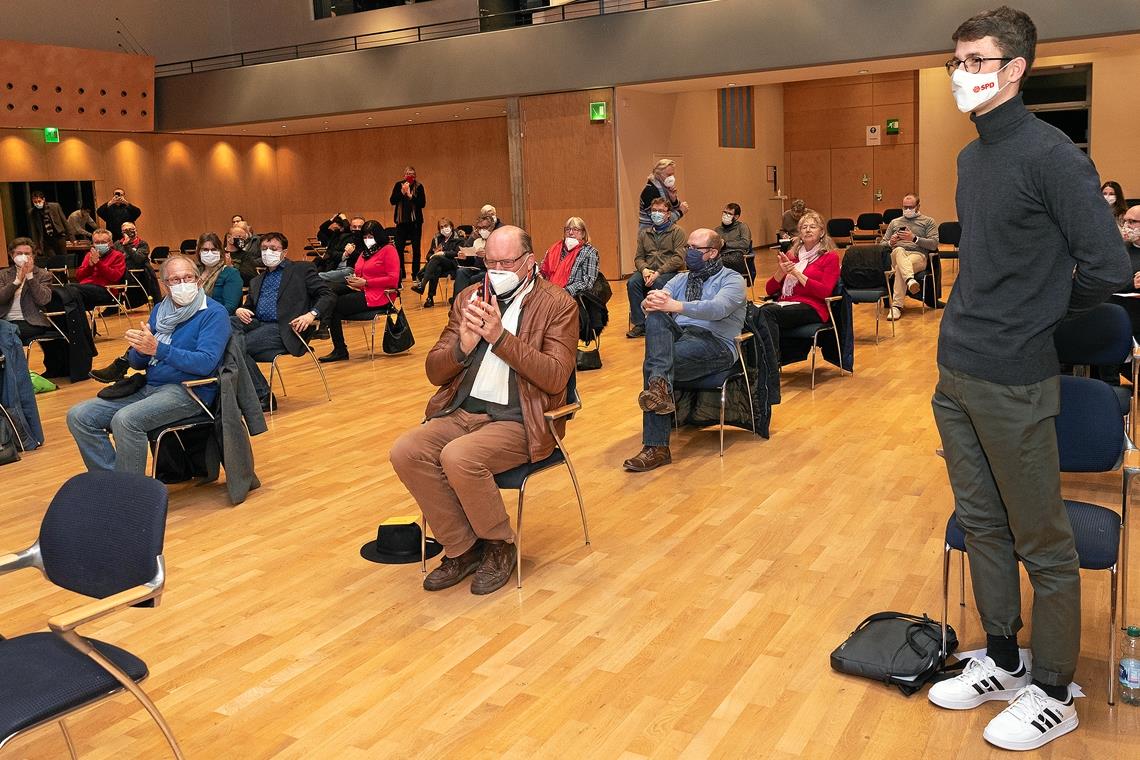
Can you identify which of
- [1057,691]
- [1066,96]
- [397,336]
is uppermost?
[1066,96]

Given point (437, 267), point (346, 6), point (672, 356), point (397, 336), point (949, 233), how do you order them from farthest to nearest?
point (346, 6) < point (437, 267) < point (949, 233) < point (397, 336) < point (672, 356)

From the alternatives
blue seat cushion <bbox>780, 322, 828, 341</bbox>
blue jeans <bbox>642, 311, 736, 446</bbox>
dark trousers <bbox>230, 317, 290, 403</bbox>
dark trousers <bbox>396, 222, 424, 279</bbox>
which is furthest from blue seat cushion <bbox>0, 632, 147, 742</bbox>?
dark trousers <bbox>396, 222, 424, 279</bbox>

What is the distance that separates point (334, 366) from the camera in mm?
9383

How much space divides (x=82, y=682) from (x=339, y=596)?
1.74 metres

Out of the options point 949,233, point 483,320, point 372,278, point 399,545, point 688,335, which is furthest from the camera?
point 949,233

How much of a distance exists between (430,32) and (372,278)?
1086 cm

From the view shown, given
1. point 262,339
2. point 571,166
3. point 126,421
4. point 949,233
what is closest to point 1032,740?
point 126,421

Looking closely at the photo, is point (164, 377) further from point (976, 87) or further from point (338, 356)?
point (338, 356)

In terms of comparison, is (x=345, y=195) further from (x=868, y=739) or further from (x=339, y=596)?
(x=868, y=739)

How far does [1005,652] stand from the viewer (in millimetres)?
2906

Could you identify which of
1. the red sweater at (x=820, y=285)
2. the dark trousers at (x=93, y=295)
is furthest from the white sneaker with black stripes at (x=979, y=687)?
the dark trousers at (x=93, y=295)

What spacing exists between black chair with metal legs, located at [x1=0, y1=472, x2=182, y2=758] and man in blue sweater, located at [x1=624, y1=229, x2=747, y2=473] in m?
3.26

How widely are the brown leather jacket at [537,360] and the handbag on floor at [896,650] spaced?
4.67 feet

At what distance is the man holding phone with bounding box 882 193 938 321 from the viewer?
10578 mm
